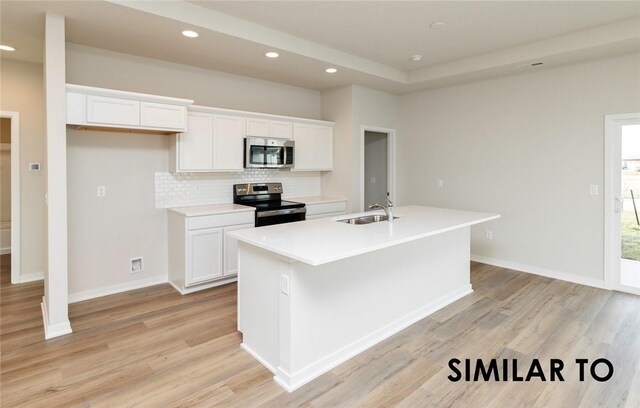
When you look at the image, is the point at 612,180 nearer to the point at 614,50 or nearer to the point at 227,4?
the point at 614,50

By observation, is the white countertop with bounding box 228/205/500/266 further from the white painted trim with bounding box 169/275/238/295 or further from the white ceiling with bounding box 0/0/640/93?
the white ceiling with bounding box 0/0/640/93

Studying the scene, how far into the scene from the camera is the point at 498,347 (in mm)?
2729

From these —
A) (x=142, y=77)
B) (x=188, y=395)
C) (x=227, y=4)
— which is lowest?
(x=188, y=395)

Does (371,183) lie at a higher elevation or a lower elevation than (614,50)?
lower

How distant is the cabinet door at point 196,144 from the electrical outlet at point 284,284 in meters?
2.27

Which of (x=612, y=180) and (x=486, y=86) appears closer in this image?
(x=612, y=180)

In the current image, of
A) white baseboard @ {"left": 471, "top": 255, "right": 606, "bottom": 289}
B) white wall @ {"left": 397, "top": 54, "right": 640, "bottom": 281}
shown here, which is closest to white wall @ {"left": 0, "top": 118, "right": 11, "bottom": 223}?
white wall @ {"left": 397, "top": 54, "right": 640, "bottom": 281}

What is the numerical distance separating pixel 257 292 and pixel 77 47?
10.1ft

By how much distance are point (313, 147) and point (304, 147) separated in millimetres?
165

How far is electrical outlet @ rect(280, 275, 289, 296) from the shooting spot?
223 cm

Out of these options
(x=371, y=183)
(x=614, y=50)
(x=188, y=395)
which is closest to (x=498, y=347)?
(x=188, y=395)

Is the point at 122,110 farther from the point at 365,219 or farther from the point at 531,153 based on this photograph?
the point at 531,153

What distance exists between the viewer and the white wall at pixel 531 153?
159 inches

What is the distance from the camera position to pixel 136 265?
402cm
